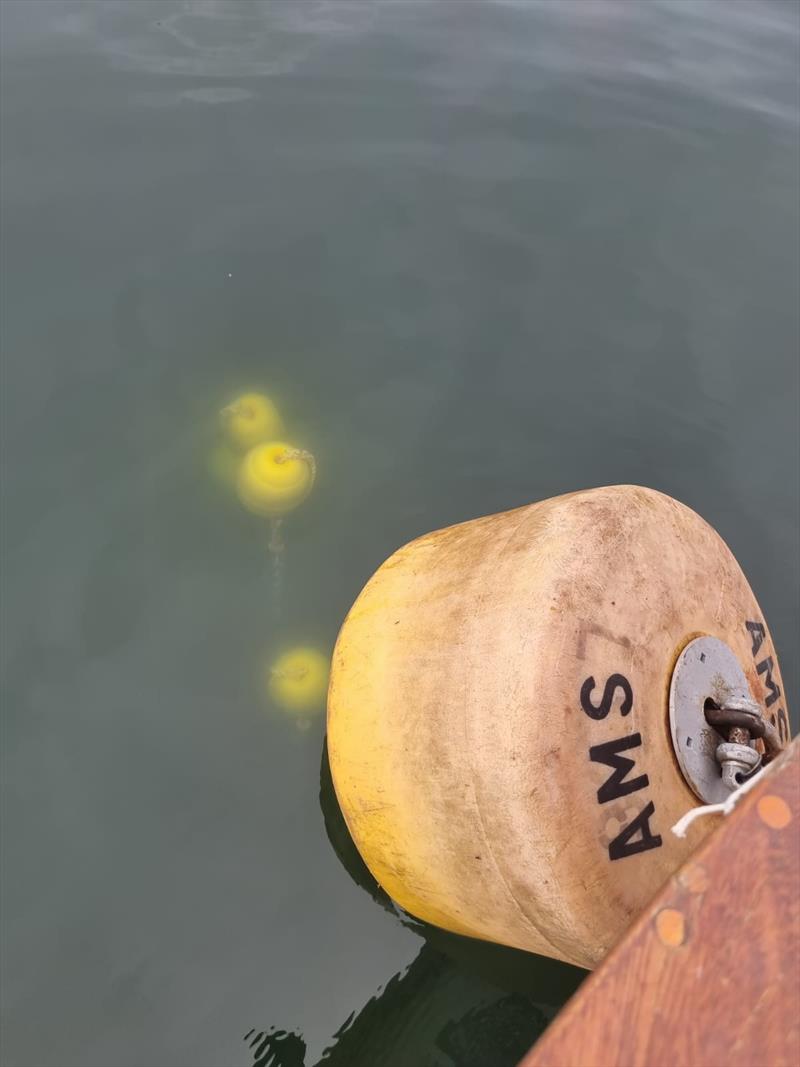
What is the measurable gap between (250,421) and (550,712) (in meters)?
3.00

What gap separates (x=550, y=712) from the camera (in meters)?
1.91

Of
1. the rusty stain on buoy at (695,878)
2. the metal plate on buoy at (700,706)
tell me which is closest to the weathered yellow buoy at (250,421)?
the metal plate on buoy at (700,706)

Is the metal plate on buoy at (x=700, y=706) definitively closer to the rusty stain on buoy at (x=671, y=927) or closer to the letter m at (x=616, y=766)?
the letter m at (x=616, y=766)

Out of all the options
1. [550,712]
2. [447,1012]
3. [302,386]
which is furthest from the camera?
[302,386]

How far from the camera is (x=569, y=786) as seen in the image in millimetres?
1909

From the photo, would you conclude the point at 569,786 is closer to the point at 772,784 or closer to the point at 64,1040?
the point at 772,784

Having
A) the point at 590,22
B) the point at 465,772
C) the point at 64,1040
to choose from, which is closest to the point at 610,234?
the point at 590,22

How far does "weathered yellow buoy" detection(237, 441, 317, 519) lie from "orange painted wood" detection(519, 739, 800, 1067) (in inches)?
128

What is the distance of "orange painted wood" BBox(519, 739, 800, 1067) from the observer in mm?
1122

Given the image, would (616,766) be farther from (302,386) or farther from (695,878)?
(302,386)

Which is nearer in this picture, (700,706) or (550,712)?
(550,712)

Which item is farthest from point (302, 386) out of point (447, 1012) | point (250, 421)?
point (447, 1012)

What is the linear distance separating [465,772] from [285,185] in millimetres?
4590

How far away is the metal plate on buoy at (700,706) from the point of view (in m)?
2.14
